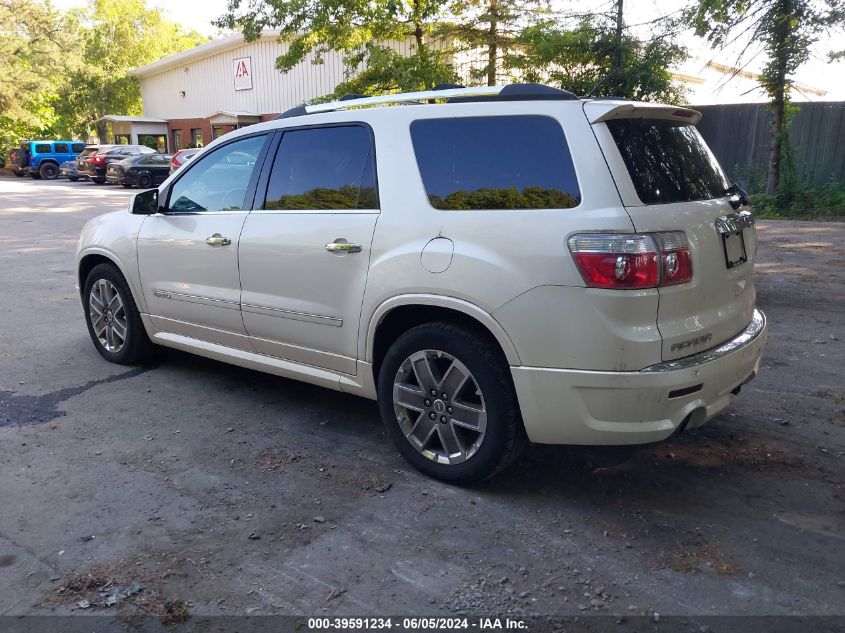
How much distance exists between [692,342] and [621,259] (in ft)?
1.87

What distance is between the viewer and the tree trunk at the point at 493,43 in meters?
19.5

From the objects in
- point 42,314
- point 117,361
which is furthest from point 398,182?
point 42,314

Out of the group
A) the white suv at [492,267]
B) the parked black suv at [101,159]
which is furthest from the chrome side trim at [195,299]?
the parked black suv at [101,159]

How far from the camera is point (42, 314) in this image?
7430 millimetres

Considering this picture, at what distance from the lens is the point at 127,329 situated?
5.55 metres

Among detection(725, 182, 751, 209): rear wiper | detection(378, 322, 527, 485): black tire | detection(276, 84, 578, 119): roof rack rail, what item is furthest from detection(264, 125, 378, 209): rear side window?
detection(725, 182, 751, 209): rear wiper

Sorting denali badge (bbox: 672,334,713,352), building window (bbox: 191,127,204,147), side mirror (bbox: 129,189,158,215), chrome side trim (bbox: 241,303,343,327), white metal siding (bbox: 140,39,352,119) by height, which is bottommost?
chrome side trim (bbox: 241,303,343,327)

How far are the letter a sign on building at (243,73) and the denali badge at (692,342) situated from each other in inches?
1420

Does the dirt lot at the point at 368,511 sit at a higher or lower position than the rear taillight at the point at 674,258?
lower

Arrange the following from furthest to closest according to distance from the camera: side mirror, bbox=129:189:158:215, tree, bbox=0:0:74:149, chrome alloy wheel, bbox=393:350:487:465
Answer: tree, bbox=0:0:74:149 → side mirror, bbox=129:189:158:215 → chrome alloy wheel, bbox=393:350:487:465

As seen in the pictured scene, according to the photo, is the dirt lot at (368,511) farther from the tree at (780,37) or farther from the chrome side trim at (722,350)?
the tree at (780,37)

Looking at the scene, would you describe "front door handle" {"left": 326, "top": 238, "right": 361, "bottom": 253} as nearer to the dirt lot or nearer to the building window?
the dirt lot

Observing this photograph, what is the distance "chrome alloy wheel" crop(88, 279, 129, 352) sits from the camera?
5621 mm

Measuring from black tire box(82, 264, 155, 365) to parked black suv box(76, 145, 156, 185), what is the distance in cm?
2705
